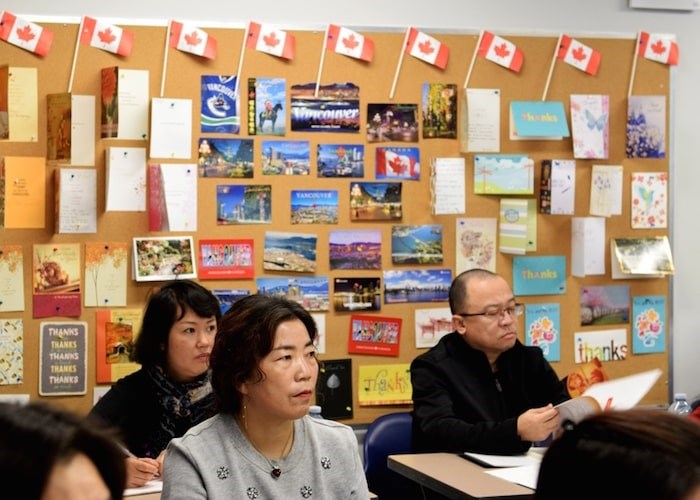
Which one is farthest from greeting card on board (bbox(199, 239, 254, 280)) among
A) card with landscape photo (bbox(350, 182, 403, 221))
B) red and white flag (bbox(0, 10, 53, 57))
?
red and white flag (bbox(0, 10, 53, 57))

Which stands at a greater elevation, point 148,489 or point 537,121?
point 537,121

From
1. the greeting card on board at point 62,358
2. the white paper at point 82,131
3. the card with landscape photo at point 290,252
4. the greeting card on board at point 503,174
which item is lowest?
the greeting card on board at point 62,358

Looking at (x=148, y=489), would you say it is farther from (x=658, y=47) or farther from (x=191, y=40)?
(x=658, y=47)

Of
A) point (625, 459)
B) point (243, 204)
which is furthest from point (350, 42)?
point (625, 459)

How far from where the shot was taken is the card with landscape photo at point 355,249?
13.6 feet

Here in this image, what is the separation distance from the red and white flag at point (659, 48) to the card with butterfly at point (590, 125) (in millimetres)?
270

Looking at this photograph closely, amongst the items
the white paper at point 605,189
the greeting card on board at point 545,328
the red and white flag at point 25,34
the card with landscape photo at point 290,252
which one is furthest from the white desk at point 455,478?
the red and white flag at point 25,34

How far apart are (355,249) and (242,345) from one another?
5.13 feet

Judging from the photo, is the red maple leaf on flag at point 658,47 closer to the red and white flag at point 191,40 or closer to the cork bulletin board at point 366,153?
the cork bulletin board at point 366,153

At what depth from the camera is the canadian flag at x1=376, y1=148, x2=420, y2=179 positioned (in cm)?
419

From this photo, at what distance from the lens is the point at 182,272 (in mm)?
4004

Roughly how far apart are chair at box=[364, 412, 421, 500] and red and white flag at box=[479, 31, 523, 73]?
1472 mm

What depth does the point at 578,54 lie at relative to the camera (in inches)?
173

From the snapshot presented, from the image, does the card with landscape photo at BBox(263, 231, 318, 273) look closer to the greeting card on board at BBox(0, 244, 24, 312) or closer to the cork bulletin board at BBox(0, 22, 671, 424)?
the cork bulletin board at BBox(0, 22, 671, 424)
